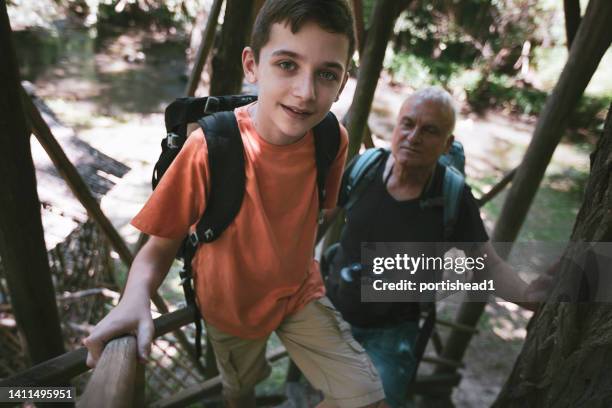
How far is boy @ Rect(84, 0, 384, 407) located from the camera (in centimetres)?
116

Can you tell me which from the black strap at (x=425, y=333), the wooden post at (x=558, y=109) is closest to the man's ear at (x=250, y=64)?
the black strap at (x=425, y=333)

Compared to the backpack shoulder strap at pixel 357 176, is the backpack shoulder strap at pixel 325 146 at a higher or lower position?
higher

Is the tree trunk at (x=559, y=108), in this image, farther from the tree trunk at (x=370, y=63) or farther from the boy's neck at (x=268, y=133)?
the boy's neck at (x=268, y=133)

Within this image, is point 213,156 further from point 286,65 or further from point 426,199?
point 426,199

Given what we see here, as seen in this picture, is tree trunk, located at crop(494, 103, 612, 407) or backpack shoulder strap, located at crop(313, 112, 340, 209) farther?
backpack shoulder strap, located at crop(313, 112, 340, 209)

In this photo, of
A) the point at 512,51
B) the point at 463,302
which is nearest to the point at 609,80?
the point at 512,51

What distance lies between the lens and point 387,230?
188 cm

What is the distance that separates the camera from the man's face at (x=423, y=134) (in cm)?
179

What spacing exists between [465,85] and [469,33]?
1603 mm

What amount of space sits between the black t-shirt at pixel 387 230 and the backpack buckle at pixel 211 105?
80cm

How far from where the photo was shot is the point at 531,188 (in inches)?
93.7

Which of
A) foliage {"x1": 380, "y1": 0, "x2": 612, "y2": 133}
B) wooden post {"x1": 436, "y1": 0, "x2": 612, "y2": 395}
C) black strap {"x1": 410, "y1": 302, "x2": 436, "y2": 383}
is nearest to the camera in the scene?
wooden post {"x1": 436, "y1": 0, "x2": 612, "y2": 395}

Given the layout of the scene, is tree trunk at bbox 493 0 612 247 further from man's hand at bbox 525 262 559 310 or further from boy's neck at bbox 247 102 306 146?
boy's neck at bbox 247 102 306 146

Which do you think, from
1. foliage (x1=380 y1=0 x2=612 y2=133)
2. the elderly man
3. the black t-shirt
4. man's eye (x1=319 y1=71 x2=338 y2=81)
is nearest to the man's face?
the elderly man
